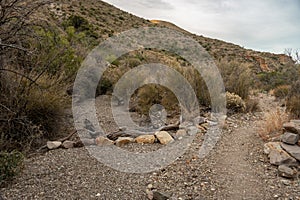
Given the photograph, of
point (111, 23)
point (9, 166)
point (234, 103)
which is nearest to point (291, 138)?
point (234, 103)

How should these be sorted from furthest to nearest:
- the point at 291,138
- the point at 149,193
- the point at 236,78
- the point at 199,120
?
1. the point at 236,78
2. the point at 199,120
3. the point at 291,138
4. the point at 149,193

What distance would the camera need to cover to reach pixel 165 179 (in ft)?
13.2

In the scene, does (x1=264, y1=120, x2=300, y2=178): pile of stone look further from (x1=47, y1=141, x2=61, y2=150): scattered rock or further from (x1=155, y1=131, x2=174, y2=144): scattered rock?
(x1=47, y1=141, x2=61, y2=150): scattered rock

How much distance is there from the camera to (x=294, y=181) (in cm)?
394

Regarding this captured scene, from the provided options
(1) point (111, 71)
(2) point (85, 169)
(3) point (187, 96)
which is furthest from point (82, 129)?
(1) point (111, 71)

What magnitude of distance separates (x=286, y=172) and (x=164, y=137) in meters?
2.17

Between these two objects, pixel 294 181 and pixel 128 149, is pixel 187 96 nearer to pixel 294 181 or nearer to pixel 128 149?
pixel 128 149

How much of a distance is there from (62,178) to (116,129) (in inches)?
97.5

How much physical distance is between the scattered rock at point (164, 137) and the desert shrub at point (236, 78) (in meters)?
3.52

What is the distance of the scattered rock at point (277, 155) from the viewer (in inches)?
169

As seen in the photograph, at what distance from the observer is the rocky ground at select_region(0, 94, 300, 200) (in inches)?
143

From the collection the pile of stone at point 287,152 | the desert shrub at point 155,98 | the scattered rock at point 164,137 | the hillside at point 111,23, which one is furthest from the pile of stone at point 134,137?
the hillside at point 111,23

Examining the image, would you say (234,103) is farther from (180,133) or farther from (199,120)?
(180,133)

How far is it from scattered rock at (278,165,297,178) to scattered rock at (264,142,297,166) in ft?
0.46
